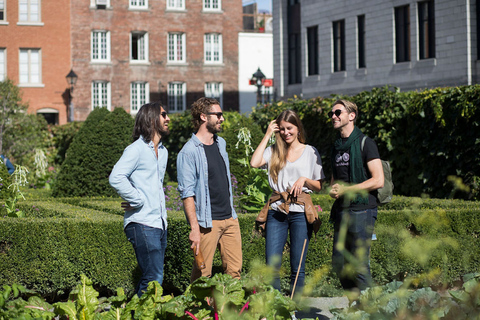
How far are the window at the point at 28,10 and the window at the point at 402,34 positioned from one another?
2422cm

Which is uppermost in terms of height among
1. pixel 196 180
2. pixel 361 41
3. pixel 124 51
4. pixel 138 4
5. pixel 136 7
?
pixel 138 4

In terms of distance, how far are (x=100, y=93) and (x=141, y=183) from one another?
36.7 m

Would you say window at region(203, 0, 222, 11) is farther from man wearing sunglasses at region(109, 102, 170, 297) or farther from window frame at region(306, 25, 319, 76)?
man wearing sunglasses at region(109, 102, 170, 297)

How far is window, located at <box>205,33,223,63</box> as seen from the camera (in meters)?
43.0

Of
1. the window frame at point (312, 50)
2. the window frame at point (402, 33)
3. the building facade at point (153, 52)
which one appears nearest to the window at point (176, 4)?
the building facade at point (153, 52)

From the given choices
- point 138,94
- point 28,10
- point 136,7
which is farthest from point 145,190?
point 136,7

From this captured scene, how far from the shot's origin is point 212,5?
43.2 metres

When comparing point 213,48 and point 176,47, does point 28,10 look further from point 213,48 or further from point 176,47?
point 213,48

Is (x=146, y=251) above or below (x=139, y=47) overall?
below

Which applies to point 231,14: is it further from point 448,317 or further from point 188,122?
point 448,317

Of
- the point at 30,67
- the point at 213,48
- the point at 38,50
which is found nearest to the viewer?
the point at 30,67

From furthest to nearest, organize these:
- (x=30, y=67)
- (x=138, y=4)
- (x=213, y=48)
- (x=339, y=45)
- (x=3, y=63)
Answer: (x=213, y=48) < (x=138, y=4) < (x=30, y=67) < (x=3, y=63) < (x=339, y=45)

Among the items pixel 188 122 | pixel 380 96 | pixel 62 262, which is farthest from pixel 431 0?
pixel 62 262

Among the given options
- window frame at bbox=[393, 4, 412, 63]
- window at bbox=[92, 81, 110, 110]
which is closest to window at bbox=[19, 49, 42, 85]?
window at bbox=[92, 81, 110, 110]
